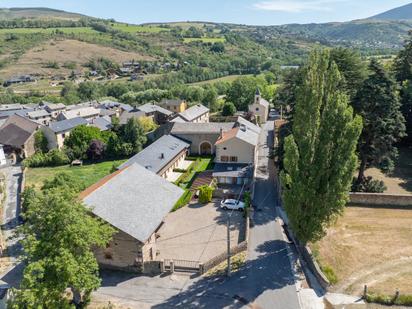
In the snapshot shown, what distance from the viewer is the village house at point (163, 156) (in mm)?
48406

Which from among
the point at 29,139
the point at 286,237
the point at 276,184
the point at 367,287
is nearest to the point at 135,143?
the point at 29,139

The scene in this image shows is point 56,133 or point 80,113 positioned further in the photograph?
point 80,113

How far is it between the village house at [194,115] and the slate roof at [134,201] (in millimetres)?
38739

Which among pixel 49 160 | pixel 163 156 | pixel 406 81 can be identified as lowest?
pixel 49 160

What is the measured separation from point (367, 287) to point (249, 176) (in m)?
23.7

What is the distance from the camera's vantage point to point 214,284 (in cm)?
2742

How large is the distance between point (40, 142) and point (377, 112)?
209ft

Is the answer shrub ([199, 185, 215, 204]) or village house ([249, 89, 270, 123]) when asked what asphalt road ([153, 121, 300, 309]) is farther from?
village house ([249, 89, 270, 123])

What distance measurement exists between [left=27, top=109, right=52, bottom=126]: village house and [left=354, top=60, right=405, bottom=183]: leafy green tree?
251 ft

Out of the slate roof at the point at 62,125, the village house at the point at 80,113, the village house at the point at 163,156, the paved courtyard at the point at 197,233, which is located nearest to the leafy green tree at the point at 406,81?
the paved courtyard at the point at 197,233

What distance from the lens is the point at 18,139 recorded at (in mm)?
72062

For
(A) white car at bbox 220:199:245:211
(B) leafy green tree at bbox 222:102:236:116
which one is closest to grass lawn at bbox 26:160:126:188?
(A) white car at bbox 220:199:245:211

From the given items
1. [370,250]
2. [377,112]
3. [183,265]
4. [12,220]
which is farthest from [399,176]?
[12,220]

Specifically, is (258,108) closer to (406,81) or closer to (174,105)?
(174,105)
